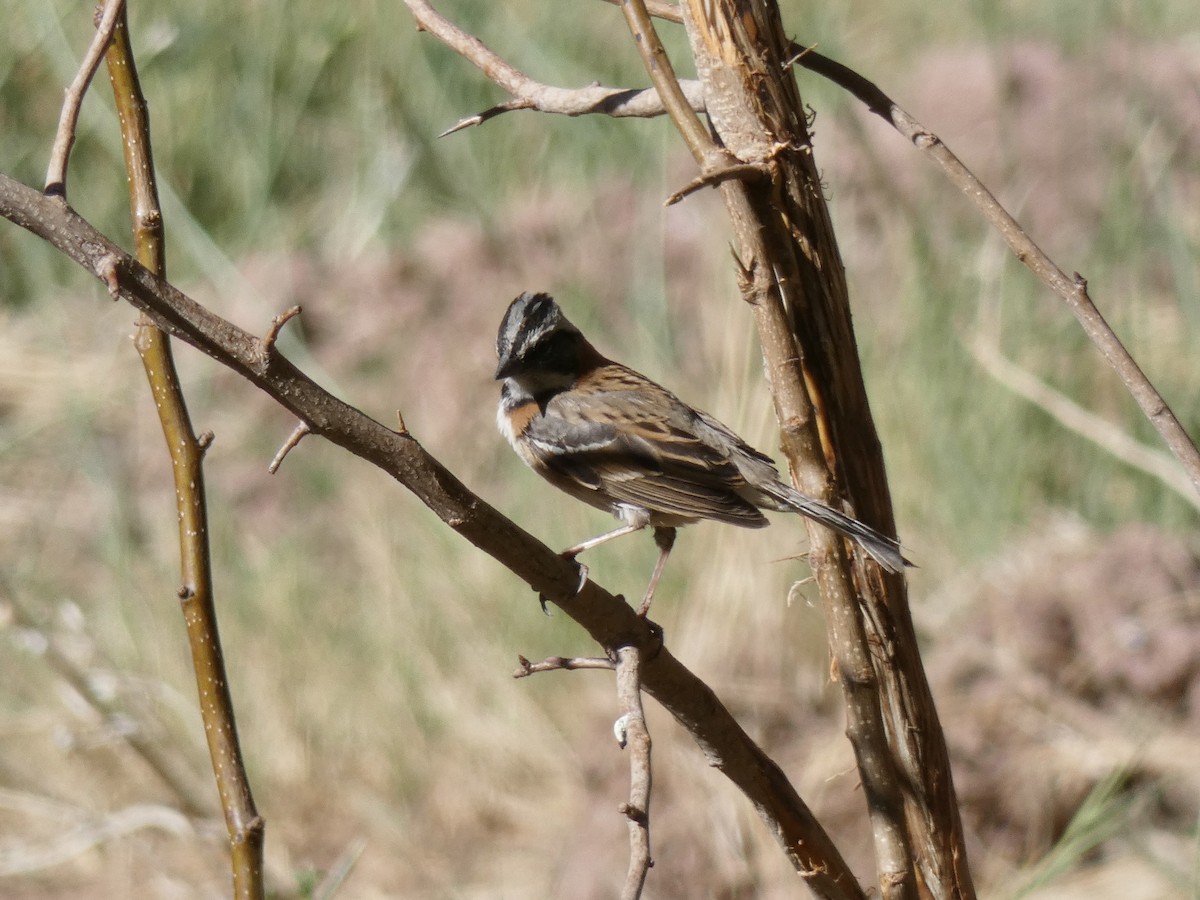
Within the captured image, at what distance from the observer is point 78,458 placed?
24.5 feet

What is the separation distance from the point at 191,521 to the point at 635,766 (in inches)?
27.6

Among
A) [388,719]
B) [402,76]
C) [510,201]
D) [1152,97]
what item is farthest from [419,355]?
[1152,97]

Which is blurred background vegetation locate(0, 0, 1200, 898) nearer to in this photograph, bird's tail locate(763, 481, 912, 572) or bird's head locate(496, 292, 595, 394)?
bird's tail locate(763, 481, 912, 572)

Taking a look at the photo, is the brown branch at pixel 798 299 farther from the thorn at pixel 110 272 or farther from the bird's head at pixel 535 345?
the bird's head at pixel 535 345

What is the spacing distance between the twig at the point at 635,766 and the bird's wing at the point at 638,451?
1464mm

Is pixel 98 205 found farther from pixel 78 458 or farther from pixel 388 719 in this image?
pixel 388 719

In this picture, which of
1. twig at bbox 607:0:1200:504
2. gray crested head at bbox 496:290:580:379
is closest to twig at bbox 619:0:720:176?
twig at bbox 607:0:1200:504

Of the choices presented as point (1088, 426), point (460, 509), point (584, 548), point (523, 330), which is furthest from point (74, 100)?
point (1088, 426)

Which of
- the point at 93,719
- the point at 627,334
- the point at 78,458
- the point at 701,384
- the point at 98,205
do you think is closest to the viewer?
the point at 93,719

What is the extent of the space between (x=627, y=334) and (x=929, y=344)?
184 cm

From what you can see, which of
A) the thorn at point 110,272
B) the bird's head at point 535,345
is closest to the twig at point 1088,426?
the bird's head at point 535,345

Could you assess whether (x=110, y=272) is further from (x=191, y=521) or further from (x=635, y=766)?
(x=635, y=766)

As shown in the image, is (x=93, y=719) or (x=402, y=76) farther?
(x=402, y=76)

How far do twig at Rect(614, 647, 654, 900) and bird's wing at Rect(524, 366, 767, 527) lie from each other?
146 centimetres
